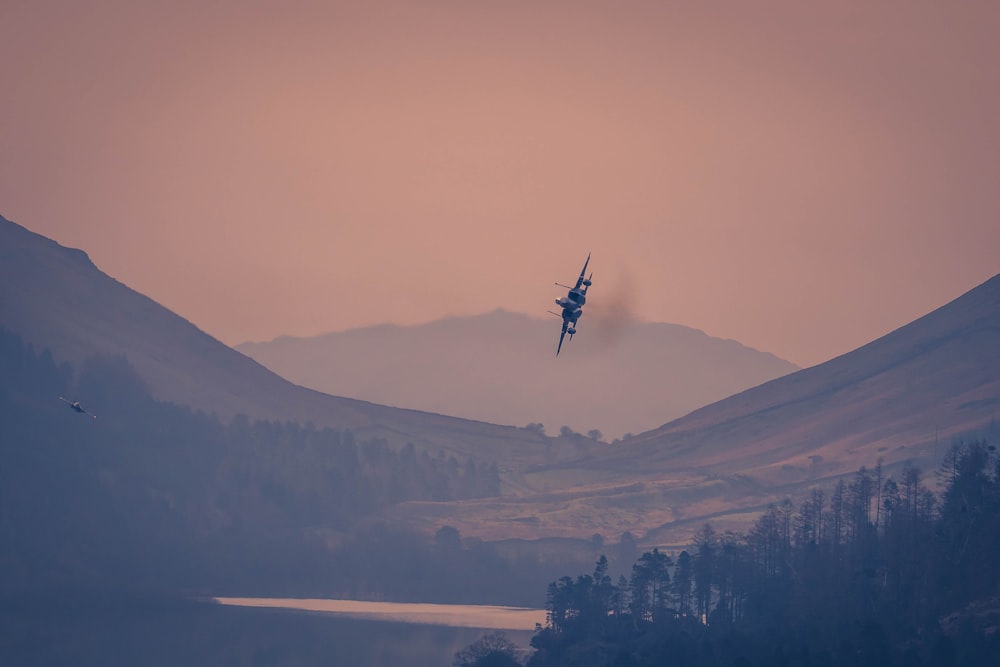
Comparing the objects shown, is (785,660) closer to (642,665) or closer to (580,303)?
(642,665)

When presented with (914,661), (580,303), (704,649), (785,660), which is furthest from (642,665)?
(580,303)

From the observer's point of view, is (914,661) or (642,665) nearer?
(914,661)

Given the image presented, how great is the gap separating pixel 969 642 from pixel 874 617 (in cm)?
→ 1601

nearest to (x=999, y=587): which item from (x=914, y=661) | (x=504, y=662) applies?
(x=914, y=661)

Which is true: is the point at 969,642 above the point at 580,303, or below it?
below

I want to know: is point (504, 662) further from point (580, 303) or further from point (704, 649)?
point (580, 303)

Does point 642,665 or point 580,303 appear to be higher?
point 580,303

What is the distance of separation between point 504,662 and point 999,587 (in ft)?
206

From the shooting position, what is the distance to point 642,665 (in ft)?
625

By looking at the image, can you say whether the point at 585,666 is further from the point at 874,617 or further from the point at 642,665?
the point at 874,617

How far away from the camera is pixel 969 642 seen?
184750 millimetres

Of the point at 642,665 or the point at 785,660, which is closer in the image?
the point at 785,660

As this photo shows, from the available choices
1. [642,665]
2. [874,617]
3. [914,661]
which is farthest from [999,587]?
[642,665]

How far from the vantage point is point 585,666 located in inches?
7869
